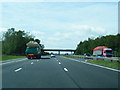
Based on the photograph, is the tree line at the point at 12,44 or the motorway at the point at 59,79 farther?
the tree line at the point at 12,44

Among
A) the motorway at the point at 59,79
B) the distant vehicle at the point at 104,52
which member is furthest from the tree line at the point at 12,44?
the motorway at the point at 59,79

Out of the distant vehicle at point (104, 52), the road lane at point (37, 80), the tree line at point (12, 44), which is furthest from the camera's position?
the tree line at point (12, 44)

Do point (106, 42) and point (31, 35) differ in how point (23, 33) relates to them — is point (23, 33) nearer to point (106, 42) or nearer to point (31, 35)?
point (31, 35)

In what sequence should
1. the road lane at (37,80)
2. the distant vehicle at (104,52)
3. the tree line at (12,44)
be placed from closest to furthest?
the road lane at (37,80), the distant vehicle at (104,52), the tree line at (12,44)

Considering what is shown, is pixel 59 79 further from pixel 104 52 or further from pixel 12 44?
pixel 12 44

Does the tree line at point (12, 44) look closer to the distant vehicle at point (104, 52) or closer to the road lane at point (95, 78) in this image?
the distant vehicle at point (104, 52)

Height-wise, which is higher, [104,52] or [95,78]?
[104,52]

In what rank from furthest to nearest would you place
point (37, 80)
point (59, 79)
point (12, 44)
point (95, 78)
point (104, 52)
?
point (12, 44) < point (104, 52) < point (95, 78) < point (59, 79) < point (37, 80)

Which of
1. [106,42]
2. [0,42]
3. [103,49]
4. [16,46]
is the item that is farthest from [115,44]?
[0,42]

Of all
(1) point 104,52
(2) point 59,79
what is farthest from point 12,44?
(2) point 59,79

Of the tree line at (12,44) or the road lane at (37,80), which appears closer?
the road lane at (37,80)

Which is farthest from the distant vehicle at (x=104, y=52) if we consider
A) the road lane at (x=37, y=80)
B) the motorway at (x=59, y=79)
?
the road lane at (x=37, y=80)

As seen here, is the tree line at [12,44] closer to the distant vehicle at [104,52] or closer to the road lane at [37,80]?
the distant vehicle at [104,52]

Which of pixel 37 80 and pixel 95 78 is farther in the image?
pixel 95 78
